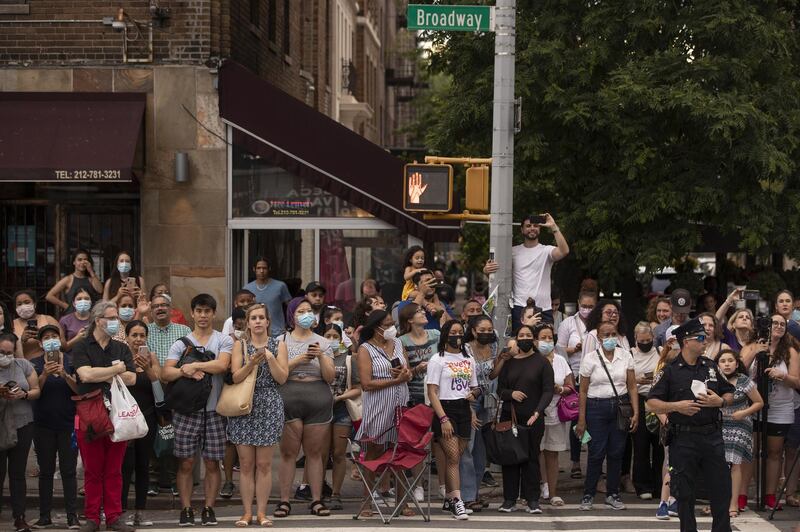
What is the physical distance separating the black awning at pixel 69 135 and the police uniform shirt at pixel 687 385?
8975 mm

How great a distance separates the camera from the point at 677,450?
10.4 metres

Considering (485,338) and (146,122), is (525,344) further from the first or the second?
(146,122)

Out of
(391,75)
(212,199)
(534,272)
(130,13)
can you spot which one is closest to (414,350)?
(534,272)

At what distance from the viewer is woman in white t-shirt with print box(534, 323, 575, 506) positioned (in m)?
12.8

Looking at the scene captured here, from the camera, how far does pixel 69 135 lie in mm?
17938

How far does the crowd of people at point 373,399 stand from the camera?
11.3 m

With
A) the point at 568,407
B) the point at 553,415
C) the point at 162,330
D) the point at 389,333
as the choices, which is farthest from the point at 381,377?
the point at 162,330

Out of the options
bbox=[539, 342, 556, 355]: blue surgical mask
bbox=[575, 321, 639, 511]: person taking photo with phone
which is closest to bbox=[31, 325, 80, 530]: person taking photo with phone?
bbox=[539, 342, 556, 355]: blue surgical mask

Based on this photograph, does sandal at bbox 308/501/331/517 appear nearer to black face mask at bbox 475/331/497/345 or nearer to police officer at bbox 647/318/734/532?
black face mask at bbox 475/331/497/345

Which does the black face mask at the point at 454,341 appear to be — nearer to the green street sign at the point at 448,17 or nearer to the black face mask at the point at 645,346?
the black face mask at the point at 645,346

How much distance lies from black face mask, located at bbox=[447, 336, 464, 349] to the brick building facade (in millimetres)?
7244

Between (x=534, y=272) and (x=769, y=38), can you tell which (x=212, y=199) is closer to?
(x=534, y=272)

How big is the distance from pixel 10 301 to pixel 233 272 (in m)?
3.22

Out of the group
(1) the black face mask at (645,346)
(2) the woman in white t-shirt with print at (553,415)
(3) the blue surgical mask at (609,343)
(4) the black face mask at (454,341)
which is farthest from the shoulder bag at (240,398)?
(1) the black face mask at (645,346)
